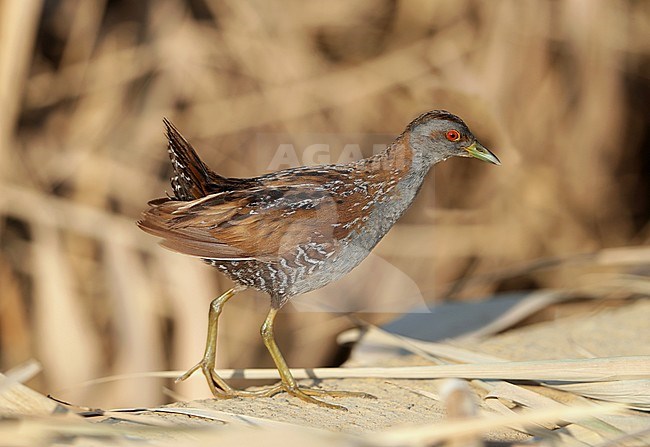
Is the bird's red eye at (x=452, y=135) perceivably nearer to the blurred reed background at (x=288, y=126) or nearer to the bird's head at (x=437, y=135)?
the bird's head at (x=437, y=135)

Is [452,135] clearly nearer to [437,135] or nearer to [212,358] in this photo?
[437,135]

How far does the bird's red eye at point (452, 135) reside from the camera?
5.59 ft

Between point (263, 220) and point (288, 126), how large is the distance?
6.11 feet

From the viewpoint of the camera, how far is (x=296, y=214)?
1.63 meters

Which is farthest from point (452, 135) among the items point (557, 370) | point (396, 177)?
point (557, 370)

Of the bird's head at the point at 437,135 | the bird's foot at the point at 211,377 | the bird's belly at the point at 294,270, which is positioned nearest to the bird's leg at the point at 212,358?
the bird's foot at the point at 211,377

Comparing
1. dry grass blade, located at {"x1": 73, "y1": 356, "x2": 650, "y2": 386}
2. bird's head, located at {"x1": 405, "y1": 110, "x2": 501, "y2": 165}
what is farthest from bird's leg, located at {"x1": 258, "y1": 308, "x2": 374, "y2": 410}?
bird's head, located at {"x1": 405, "y1": 110, "x2": 501, "y2": 165}

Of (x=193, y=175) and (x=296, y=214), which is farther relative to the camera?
(x=193, y=175)

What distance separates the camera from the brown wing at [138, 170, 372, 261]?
1.61 meters

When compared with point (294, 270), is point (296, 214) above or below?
above

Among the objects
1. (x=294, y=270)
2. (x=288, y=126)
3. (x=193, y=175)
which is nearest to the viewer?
(x=294, y=270)

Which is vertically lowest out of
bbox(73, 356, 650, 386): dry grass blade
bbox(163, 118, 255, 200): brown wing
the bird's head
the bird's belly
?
bbox(73, 356, 650, 386): dry grass blade

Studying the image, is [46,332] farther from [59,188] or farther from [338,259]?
[338,259]

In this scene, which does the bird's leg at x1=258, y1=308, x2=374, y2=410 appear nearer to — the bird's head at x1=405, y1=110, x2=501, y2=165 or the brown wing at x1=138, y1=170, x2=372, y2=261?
the brown wing at x1=138, y1=170, x2=372, y2=261
